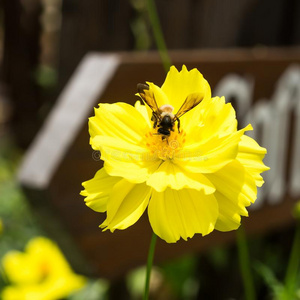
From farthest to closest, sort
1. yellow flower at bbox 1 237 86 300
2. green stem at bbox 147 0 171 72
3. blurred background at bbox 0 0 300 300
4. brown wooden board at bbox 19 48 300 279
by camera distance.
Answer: blurred background at bbox 0 0 300 300
yellow flower at bbox 1 237 86 300
brown wooden board at bbox 19 48 300 279
green stem at bbox 147 0 171 72

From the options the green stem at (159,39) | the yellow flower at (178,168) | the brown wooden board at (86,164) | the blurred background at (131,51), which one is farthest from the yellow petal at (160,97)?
the blurred background at (131,51)

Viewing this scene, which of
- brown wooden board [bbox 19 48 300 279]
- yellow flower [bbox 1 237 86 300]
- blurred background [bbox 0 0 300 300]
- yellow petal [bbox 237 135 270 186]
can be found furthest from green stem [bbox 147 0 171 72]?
yellow flower [bbox 1 237 86 300]

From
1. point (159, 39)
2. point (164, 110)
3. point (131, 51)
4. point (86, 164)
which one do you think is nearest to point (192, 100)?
point (164, 110)

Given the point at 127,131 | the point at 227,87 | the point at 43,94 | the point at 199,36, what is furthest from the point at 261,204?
the point at 127,131

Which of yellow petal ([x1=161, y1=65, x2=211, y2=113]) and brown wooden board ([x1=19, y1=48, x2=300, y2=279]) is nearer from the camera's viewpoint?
yellow petal ([x1=161, y1=65, x2=211, y2=113])

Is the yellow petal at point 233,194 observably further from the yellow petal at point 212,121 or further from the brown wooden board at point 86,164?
the brown wooden board at point 86,164

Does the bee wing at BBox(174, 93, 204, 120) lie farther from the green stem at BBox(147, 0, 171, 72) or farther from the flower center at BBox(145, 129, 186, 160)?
the green stem at BBox(147, 0, 171, 72)
